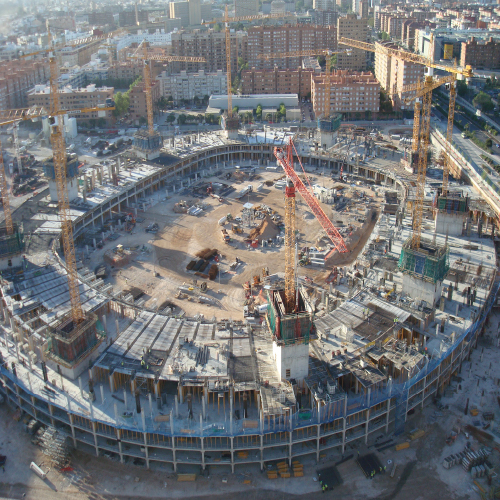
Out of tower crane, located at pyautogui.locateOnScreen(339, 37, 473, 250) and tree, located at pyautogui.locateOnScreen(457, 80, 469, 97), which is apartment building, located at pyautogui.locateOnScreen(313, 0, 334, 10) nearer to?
tower crane, located at pyautogui.locateOnScreen(339, 37, 473, 250)

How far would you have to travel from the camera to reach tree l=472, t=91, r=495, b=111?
260ft

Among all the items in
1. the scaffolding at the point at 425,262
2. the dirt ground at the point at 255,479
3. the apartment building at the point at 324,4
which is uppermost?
the apartment building at the point at 324,4

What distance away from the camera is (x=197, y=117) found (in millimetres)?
82125

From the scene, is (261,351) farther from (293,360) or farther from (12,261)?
(12,261)

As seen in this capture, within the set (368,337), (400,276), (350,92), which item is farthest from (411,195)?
(350,92)

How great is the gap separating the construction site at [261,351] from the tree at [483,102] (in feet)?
122

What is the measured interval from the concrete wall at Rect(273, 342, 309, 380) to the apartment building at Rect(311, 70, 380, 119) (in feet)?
189

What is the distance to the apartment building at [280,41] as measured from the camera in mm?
104312

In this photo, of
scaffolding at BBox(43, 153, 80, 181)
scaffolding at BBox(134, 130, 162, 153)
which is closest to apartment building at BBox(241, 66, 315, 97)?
scaffolding at BBox(134, 130, 162, 153)

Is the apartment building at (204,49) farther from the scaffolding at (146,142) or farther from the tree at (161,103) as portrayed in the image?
the scaffolding at (146,142)

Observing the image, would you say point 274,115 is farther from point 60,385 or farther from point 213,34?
point 60,385

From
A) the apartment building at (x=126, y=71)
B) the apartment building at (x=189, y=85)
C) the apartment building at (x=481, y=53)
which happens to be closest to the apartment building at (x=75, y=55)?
the apartment building at (x=126, y=71)

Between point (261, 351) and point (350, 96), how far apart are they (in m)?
58.8

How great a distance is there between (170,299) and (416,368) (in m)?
17.8
